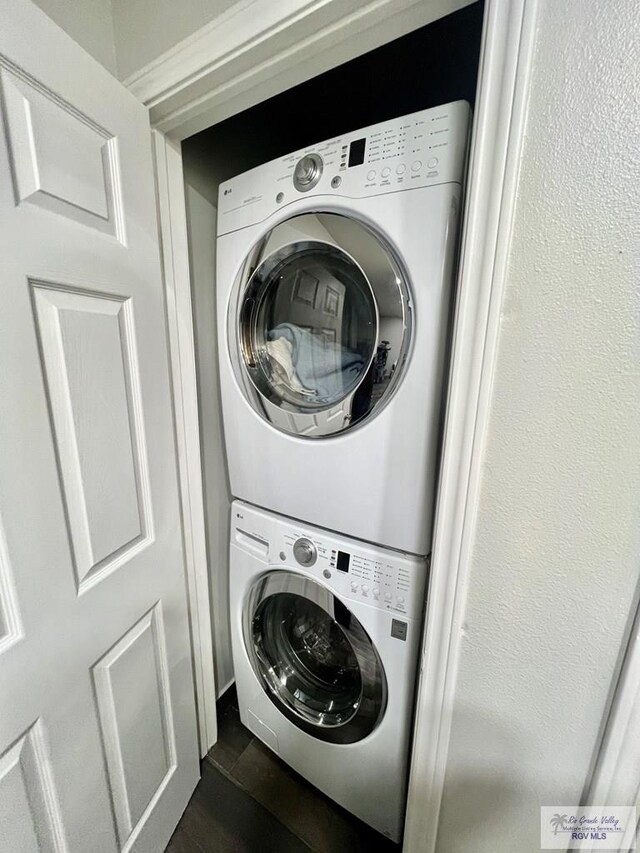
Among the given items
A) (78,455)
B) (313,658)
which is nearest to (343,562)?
(313,658)

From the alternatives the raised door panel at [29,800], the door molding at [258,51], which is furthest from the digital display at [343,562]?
the door molding at [258,51]

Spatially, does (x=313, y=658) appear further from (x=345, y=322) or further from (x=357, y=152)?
(x=357, y=152)

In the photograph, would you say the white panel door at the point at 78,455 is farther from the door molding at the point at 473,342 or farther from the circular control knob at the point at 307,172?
the door molding at the point at 473,342

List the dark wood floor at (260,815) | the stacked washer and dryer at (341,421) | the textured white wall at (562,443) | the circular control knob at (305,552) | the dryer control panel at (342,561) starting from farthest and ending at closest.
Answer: the dark wood floor at (260,815), the circular control knob at (305,552), the dryer control panel at (342,561), the stacked washer and dryer at (341,421), the textured white wall at (562,443)

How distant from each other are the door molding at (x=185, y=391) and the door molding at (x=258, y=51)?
102mm

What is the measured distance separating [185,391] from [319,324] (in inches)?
15.9

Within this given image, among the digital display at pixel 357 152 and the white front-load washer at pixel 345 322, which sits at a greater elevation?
the digital display at pixel 357 152

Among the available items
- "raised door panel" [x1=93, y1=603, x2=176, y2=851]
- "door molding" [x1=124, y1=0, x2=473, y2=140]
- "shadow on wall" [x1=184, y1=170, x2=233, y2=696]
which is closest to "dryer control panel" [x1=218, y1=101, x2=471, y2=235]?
"door molding" [x1=124, y1=0, x2=473, y2=140]

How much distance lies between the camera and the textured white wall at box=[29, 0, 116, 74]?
0.68 m

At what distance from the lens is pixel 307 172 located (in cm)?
72

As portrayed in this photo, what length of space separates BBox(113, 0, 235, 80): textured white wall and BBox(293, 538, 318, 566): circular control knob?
3.50ft

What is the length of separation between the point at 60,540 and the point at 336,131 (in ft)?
5.24

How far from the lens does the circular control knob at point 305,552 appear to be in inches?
33.3

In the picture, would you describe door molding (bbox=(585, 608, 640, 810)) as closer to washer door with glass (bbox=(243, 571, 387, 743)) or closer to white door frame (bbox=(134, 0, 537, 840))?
white door frame (bbox=(134, 0, 537, 840))
